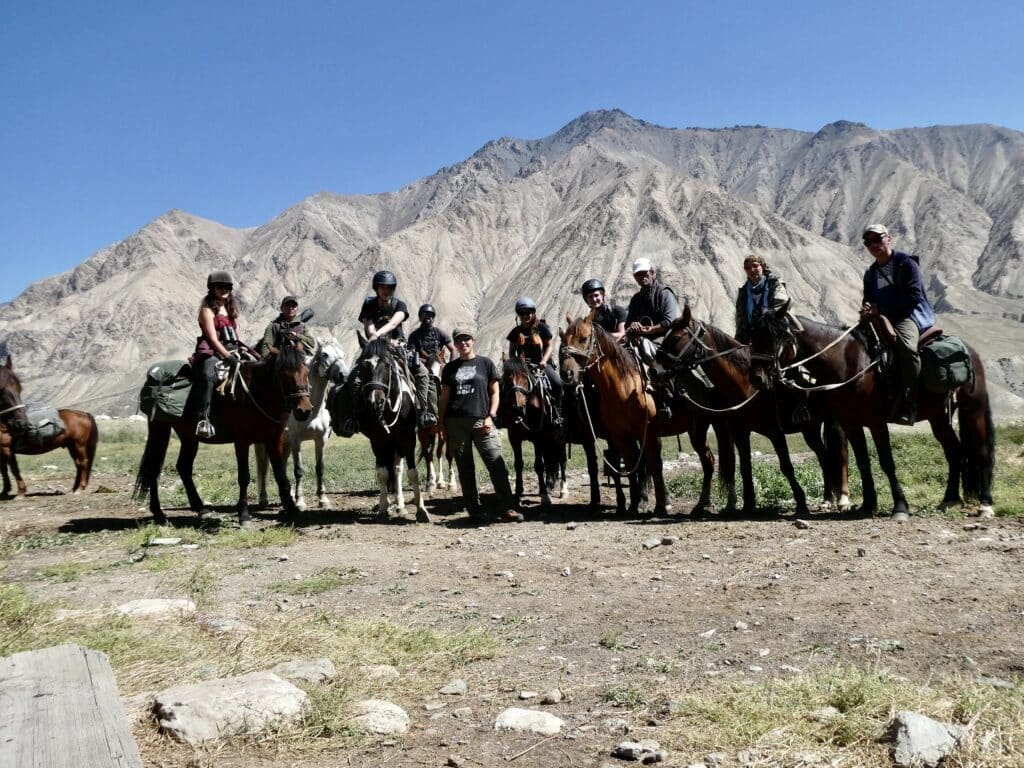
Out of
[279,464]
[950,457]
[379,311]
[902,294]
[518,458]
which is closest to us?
[902,294]

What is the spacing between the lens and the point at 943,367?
29.2 feet

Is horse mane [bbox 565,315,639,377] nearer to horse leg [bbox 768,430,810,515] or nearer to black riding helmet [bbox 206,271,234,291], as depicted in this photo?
horse leg [bbox 768,430,810,515]

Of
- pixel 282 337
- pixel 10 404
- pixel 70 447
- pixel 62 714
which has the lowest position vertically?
pixel 62 714

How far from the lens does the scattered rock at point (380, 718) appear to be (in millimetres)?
3801

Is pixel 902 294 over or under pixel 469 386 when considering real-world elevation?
over

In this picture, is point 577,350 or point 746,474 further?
point 746,474

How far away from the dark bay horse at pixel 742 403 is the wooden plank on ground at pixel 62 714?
24.0 ft

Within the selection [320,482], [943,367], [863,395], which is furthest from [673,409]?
[320,482]

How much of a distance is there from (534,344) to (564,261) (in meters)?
115

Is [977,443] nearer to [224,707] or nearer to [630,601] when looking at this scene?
[630,601]

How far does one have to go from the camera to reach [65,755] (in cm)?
259

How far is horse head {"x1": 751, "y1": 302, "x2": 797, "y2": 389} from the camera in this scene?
905 cm

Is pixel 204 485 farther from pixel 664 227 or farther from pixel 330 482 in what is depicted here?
pixel 664 227

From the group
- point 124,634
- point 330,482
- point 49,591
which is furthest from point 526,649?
point 330,482
